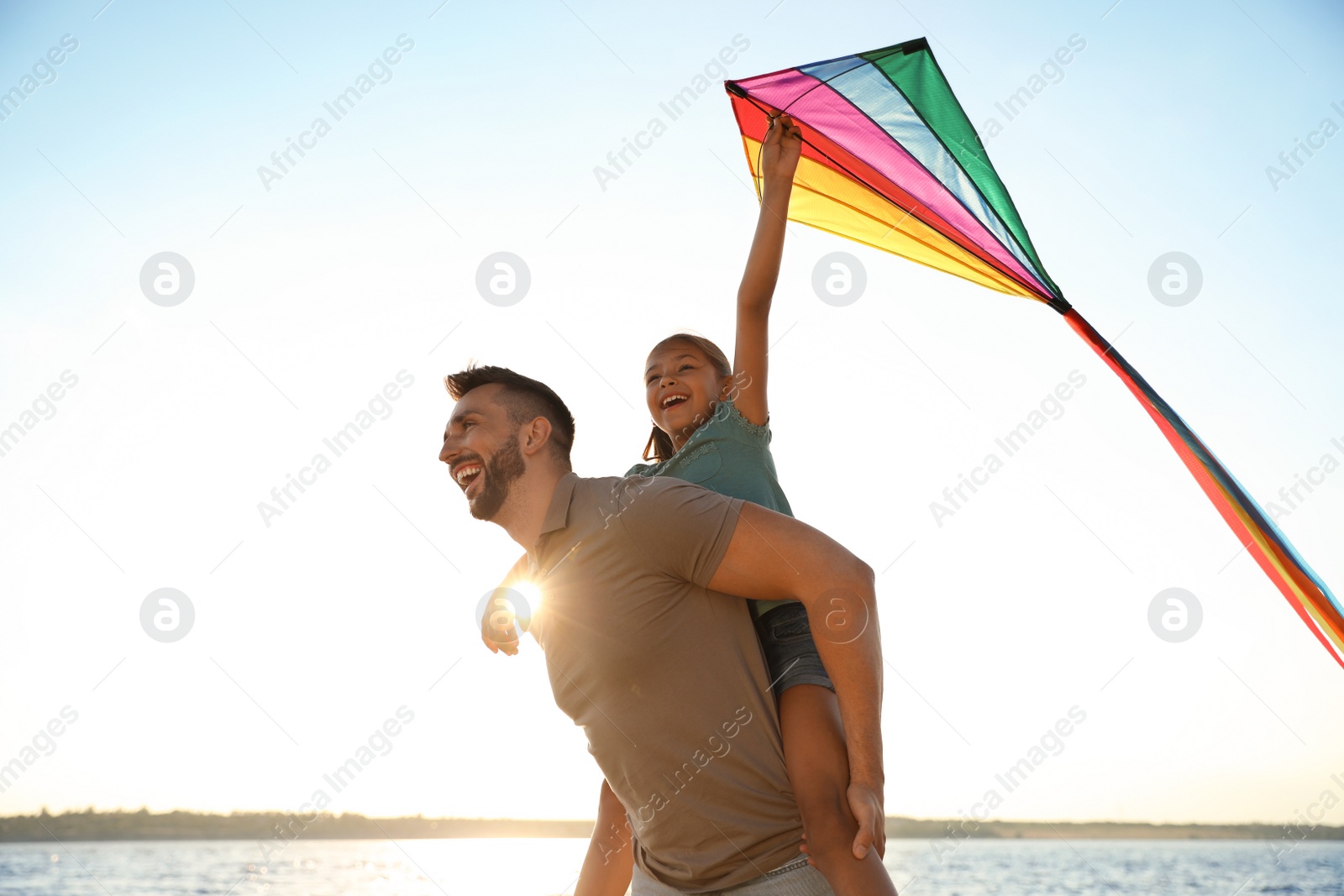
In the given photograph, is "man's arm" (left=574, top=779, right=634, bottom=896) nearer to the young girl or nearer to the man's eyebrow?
the young girl

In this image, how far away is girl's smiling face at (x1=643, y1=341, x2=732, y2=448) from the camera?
392 centimetres

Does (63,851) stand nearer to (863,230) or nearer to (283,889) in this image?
(283,889)

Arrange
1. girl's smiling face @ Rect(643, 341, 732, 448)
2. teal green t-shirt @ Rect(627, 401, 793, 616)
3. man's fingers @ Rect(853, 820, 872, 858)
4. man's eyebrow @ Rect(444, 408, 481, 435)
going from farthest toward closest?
1. girl's smiling face @ Rect(643, 341, 732, 448)
2. teal green t-shirt @ Rect(627, 401, 793, 616)
3. man's eyebrow @ Rect(444, 408, 481, 435)
4. man's fingers @ Rect(853, 820, 872, 858)

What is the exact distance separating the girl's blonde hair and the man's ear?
991mm

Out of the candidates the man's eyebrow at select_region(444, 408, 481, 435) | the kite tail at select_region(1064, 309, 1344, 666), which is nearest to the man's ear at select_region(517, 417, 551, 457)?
the man's eyebrow at select_region(444, 408, 481, 435)

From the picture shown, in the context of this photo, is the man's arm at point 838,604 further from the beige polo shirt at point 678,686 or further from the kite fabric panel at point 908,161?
the kite fabric panel at point 908,161

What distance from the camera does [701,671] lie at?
246cm

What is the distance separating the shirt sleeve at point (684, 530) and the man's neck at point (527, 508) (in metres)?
0.50

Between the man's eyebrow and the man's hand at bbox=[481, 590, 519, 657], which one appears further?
the man's hand at bbox=[481, 590, 519, 657]

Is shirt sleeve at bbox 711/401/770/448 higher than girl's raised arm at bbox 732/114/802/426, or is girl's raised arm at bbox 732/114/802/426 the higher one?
girl's raised arm at bbox 732/114/802/426

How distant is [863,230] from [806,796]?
3.19m

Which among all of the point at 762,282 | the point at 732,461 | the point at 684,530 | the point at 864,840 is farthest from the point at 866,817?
the point at 762,282

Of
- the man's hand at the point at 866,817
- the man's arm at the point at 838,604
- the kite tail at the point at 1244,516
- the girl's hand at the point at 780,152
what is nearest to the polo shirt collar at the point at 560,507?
the man's arm at the point at 838,604

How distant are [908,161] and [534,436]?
2.41 meters
